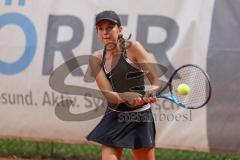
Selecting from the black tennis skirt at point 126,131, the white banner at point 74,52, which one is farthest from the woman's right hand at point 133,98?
the white banner at point 74,52

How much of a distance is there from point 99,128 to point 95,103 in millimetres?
1705

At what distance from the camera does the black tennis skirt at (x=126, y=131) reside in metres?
3.79

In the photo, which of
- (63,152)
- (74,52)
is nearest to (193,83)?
(74,52)

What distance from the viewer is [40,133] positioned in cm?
574

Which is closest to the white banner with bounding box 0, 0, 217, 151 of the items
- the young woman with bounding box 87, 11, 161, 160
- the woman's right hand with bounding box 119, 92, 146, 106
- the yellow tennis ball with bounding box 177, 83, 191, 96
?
the yellow tennis ball with bounding box 177, 83, 191, 96

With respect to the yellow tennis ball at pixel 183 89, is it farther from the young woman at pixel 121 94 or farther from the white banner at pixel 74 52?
the white banner at pixel 74 52

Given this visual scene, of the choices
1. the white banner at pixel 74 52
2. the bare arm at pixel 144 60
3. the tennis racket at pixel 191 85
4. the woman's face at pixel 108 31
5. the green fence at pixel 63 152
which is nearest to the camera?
the woman's face at pixel 108 31

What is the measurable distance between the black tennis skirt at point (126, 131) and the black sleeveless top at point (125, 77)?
67 mm

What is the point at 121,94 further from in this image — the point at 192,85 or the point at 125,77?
the point at 192,85

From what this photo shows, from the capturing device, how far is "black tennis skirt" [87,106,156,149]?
3795 millimetres

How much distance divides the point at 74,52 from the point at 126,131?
194 cm

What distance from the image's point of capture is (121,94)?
383 centimetres

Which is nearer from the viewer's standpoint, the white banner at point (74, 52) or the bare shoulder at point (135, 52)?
the bare shoulder at point (135, 52)

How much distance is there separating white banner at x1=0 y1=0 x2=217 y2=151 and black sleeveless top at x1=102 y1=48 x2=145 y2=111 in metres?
1.44
